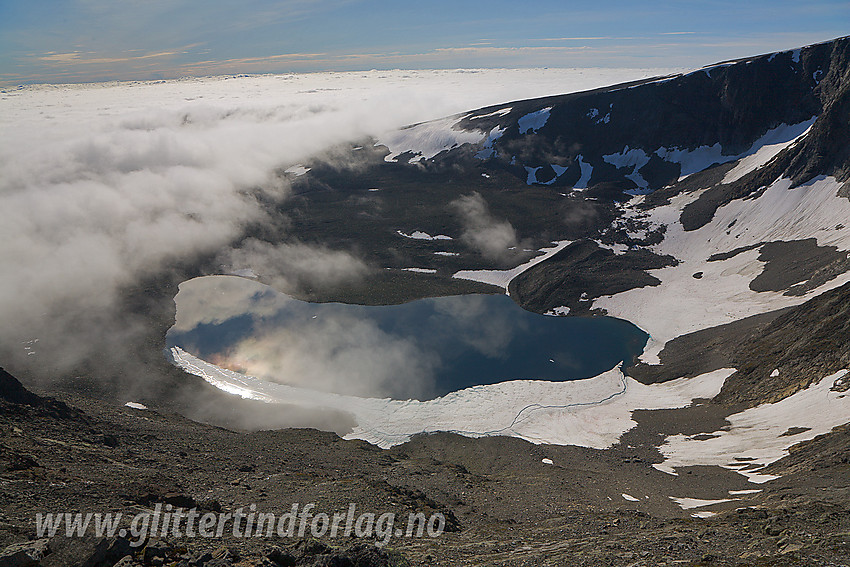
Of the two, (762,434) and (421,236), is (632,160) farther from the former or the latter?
(762,434)

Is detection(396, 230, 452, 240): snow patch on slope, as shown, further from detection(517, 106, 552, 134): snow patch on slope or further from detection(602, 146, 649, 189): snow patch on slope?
detection(517, 106, 552, 134): snow patch on slope

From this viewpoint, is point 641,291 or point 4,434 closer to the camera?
point 4,434

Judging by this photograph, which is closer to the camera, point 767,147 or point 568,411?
point 568,411

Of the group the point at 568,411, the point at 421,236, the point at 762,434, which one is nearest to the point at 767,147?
the point at 421,236

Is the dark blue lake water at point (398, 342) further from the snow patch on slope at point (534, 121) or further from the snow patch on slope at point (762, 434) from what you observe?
the snow patch on slope at point (534, 121)

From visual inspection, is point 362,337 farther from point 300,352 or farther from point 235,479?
point 235,479

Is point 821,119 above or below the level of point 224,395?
above

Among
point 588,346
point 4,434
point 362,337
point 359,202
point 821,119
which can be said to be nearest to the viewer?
point 4,434

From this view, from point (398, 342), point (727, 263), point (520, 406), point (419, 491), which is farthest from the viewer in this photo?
point (727, 263)

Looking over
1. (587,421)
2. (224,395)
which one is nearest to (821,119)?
(587,421)
